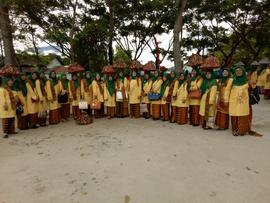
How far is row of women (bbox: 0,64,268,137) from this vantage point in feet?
23.3

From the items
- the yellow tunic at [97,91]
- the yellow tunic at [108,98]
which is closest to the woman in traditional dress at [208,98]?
the yellow tunic at [108,98]

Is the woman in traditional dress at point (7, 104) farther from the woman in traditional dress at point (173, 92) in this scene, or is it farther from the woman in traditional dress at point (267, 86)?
the woman in traditional dress at point (267, 86)

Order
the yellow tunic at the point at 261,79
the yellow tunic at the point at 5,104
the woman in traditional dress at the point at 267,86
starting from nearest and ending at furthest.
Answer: the yellow tunic at the point at 5,104, the woman in traditional dress at the point at 267,86, the yellow tunic at the point at 261,79

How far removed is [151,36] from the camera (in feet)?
71.7

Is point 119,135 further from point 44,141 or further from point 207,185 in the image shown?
point 207,185

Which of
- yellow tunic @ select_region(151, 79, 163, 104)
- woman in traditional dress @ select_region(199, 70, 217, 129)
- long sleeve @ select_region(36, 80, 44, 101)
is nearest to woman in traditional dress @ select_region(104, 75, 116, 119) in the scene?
yellow tunic @ select_region(151, 79, 163, 104)

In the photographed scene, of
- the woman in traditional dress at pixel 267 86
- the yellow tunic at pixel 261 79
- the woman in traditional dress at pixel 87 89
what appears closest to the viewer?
the woman in traditional dress at pixel 87 89

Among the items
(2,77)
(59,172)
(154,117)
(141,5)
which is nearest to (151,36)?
(141,5)

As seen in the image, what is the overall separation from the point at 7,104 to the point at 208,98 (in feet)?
19.0

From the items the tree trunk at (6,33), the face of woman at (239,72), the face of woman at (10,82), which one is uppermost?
the tree trunk at (6,33)

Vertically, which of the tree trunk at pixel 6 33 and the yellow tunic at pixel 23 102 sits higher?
the tree trunk at pixel 6 33

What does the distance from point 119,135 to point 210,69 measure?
10.8 ft

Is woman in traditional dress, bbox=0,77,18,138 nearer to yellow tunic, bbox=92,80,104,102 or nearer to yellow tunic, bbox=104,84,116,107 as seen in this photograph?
yellow tunic, bbox=92,80,104,102

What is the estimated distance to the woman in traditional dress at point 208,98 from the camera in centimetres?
765
